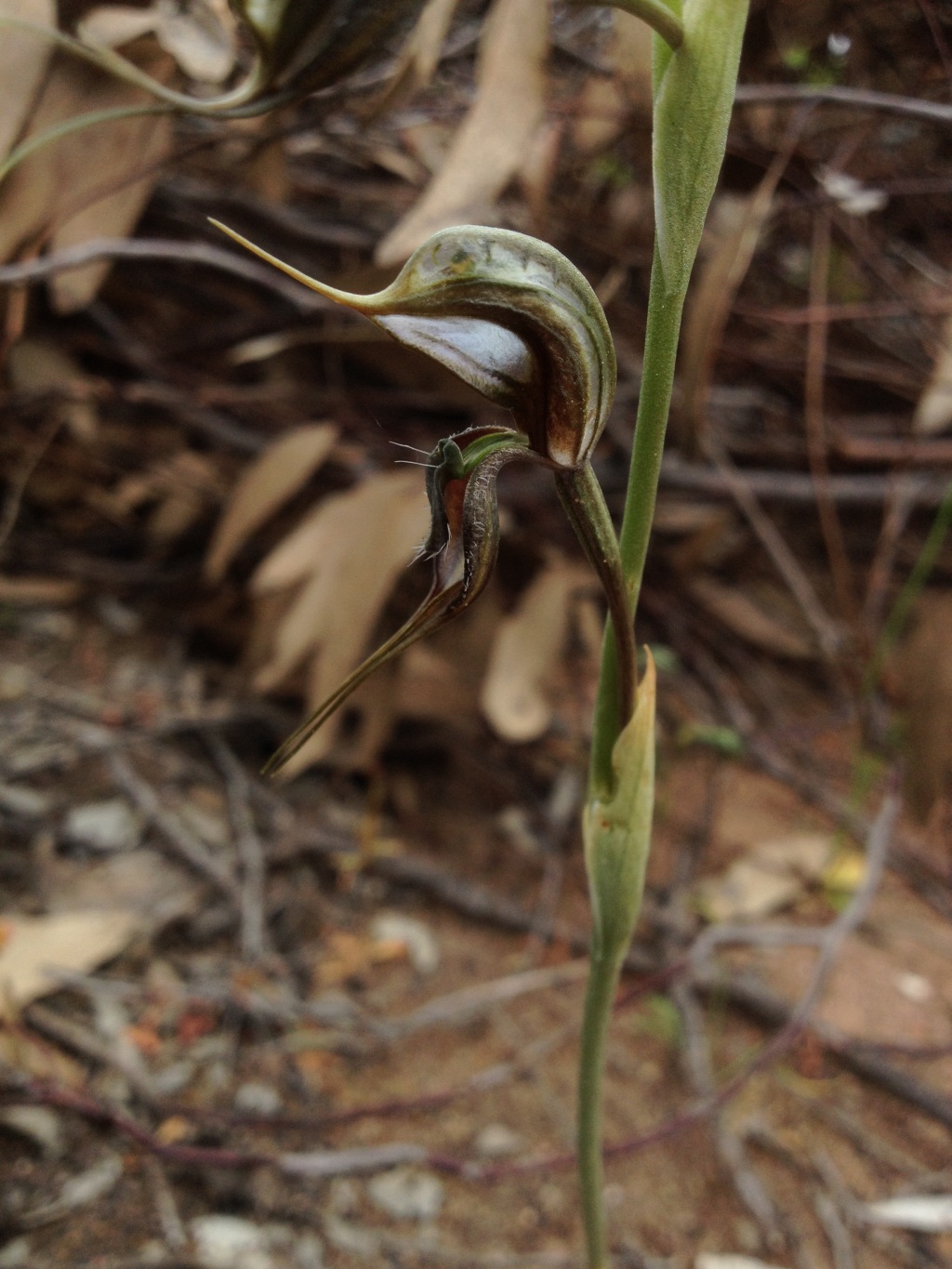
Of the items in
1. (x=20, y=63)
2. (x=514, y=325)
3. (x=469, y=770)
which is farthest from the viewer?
(x=469, y=770)

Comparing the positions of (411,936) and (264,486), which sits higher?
(264,486)

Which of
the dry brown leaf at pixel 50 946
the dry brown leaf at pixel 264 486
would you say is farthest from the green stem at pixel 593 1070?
the dry brown leaf at pixel 264 486

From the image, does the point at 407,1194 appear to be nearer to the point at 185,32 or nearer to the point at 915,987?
the point at 915,987

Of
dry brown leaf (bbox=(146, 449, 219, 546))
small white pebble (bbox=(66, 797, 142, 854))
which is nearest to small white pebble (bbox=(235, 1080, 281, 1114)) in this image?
small white pebble (bbox=(66, 797, 142, 854))

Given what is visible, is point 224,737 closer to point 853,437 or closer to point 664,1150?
point 664,1150

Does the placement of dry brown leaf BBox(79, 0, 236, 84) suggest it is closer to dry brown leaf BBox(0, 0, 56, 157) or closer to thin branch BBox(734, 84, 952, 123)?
dry brown leaf BBox(0, 0, 56, 157)

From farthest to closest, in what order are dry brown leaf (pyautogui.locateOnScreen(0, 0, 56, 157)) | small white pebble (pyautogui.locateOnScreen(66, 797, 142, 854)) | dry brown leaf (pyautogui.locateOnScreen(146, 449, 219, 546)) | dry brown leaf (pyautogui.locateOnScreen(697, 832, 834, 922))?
dry brown leaf (pyautogui.locateOnScreen(146, 449, 219, 546))
dry brown leaf (pyautogui.locateOnScreen(697, 832, 834, 922))
small white pebble (pyautogui.locateOnScreen(66, 797, 142, 854))
dry brown leaf (pyautogui.locateOnScreen(0, 0, 56, 157))

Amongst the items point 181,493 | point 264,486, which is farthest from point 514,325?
point 181,493
